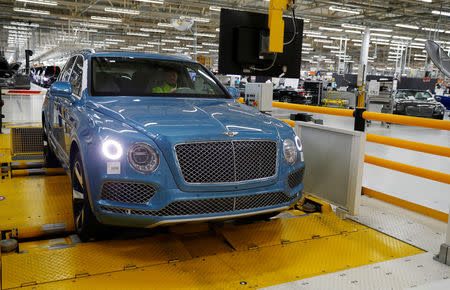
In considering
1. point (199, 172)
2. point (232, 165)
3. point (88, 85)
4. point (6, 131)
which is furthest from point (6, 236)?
point (6, 131)

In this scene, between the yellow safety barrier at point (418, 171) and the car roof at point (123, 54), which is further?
the car roof at point (123, 54)

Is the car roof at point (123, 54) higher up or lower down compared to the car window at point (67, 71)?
higher up

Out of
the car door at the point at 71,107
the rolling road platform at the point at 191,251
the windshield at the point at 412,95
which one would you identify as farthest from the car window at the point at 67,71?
→ the windshield at the point at 412,95

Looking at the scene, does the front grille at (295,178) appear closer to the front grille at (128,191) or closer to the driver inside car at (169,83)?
the front grille at (128,191)

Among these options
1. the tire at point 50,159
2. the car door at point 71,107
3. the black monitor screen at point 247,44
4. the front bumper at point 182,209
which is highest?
the black monitor screen at point 247,44

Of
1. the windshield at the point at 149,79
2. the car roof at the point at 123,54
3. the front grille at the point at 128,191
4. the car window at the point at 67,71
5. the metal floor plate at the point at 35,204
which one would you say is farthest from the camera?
the car window at the point at 67,71

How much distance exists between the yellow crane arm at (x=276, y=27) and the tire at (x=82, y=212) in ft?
10.00

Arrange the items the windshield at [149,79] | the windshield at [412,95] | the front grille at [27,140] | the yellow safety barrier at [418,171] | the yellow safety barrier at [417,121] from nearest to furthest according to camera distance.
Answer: the yellow safety barrier at [417,121] → the windshield at [149,79] → the yellow safety barrier at [418,171] → the front grille at [27,140] → the windshield at [412,95]

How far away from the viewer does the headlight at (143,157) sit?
103 inches

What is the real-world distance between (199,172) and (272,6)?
3.44 metres

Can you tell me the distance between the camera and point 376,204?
447 centimetres

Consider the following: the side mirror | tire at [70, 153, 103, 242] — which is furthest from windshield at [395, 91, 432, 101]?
tire at [70, 153, 103, 242]

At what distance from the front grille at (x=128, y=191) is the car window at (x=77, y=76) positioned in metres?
1.40

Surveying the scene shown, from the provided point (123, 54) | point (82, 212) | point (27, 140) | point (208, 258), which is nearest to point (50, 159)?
point (27, 140)
